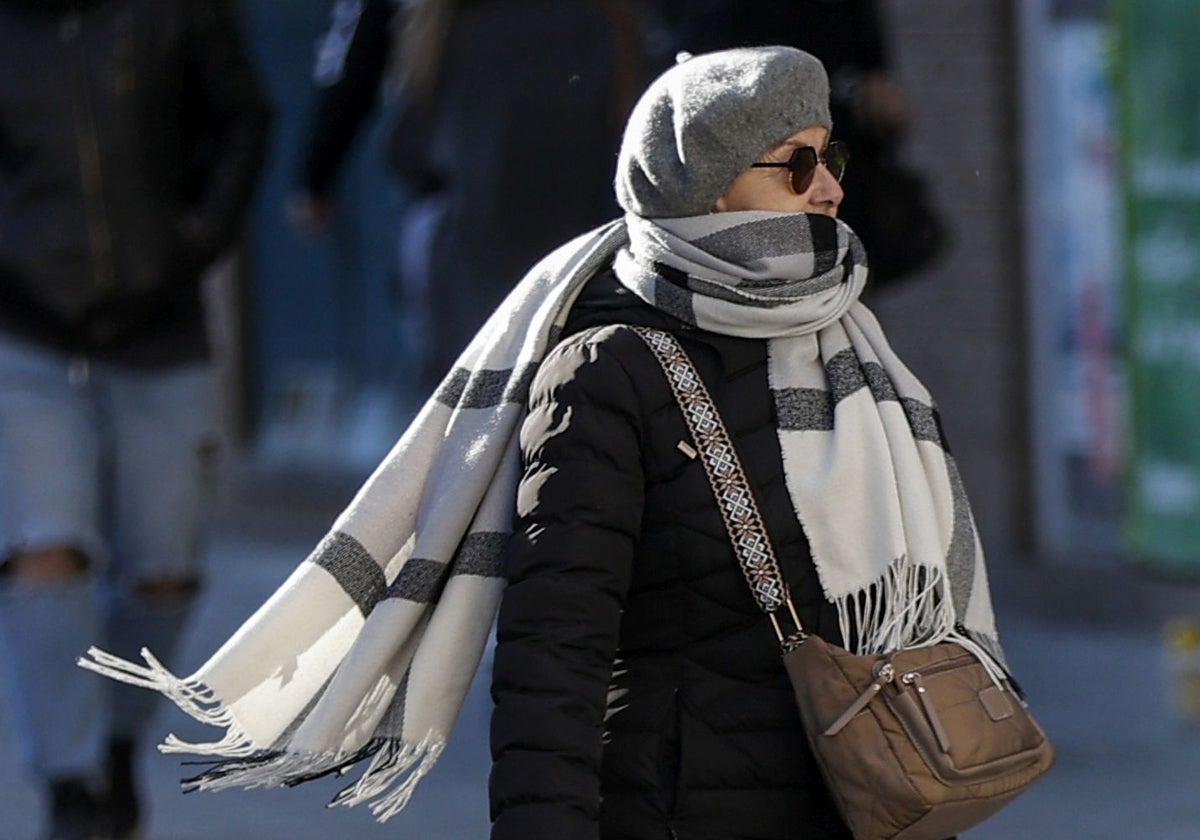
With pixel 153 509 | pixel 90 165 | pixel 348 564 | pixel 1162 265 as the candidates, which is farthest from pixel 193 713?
pixel 1162 265

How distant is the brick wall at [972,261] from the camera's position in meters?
8.02

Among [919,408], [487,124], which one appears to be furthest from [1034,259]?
[919,408]

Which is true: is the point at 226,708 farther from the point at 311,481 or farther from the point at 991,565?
the point at 311,481

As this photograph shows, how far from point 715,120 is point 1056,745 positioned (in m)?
3.89

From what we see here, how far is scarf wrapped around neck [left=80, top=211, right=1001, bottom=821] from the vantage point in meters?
3.03

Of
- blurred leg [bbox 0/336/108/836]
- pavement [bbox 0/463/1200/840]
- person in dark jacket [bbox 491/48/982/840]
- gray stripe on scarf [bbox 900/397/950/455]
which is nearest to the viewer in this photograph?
person in dark jacket [bbox 491/48/982/840]

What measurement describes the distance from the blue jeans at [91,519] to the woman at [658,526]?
228 centimetres

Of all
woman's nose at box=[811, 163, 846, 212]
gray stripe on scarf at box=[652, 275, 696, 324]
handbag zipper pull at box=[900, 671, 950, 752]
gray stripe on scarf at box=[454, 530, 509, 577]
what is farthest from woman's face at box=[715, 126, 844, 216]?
handbag zipper pull at box=[900, 671, 950, 752]

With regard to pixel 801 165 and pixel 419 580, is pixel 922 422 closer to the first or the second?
pixel 801 165

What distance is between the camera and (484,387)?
10.3 ft

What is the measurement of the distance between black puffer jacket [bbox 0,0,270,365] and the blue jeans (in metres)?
0.10

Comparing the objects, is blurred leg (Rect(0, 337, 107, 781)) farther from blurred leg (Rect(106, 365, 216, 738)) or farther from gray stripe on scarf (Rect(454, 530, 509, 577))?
gray stripe on scarf (Rect(454, 530, 509, 577))

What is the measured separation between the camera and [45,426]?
18.0 ft

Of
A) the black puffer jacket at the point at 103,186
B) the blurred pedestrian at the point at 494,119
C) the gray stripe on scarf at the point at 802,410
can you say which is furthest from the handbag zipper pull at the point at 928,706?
the blurred pedestrian at the point at 494,119
